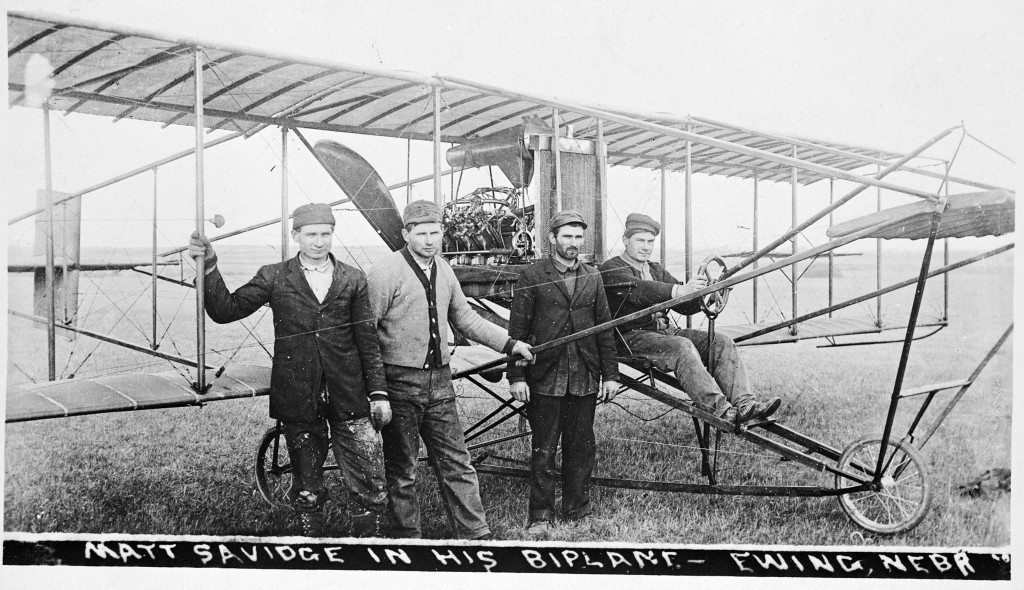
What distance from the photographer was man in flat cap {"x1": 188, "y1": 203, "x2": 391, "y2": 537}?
3.80 m

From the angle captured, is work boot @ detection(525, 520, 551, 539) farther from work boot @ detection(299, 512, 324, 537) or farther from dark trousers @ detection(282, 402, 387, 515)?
work boot @ detection(299, 512, 324, 537)

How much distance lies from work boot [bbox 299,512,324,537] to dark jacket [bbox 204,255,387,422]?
661mm

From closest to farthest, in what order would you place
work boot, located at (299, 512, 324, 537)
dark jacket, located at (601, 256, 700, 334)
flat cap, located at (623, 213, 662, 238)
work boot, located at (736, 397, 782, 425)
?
work boot, located at (299, 512, 324, 537), work boot, located at (736, 397, 782, 425), dark jacket, located at (601, 256, 700, 334), flat cap, located at (623, 213, 662, 238)

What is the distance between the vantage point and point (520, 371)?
4.36m

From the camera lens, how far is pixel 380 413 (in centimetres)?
373

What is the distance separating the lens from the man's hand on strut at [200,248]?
142 inches

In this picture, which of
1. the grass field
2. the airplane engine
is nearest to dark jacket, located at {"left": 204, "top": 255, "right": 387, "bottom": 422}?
the grass field

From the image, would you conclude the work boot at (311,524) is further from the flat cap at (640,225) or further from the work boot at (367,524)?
the flat cap at (640,225)

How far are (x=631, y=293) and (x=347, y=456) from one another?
2.22m

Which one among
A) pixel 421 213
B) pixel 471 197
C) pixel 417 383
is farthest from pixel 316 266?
pixel 471 197

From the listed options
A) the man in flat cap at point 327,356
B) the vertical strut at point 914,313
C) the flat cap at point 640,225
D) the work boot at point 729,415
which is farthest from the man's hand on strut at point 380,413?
the vertical strut at point 914,313

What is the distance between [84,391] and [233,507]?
129 centimetres

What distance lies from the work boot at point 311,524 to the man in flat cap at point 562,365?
1333 millimetres

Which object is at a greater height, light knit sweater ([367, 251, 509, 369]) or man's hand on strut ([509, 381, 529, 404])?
light knit sweater ([367, 251, 509, 369])
